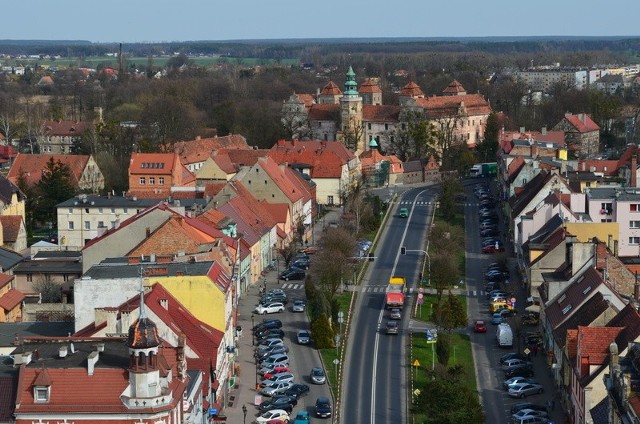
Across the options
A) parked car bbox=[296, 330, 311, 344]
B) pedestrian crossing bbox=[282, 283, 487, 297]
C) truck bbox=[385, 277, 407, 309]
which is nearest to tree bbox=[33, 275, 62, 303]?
pedestrian crossing bbox=[282, 283, 487, 297]

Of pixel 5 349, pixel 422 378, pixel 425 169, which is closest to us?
pixel 5 349

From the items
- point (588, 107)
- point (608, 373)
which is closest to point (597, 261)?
point (608, 373)

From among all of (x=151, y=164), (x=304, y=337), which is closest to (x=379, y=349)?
(x=304, y=337)

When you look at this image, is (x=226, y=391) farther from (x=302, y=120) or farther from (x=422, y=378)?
(x=302, y=120)

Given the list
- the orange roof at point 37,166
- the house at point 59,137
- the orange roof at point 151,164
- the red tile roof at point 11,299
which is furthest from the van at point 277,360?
the house at point 59,137

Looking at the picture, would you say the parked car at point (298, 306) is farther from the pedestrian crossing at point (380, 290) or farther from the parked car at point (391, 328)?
the parked car at point (391, 328)

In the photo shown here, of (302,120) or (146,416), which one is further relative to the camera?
(302,120)

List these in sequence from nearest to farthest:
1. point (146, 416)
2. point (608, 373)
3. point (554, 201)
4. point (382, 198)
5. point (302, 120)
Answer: point (146, 416), point (608, 373), point (554, 201), point (382, 198), point (302, 120)
